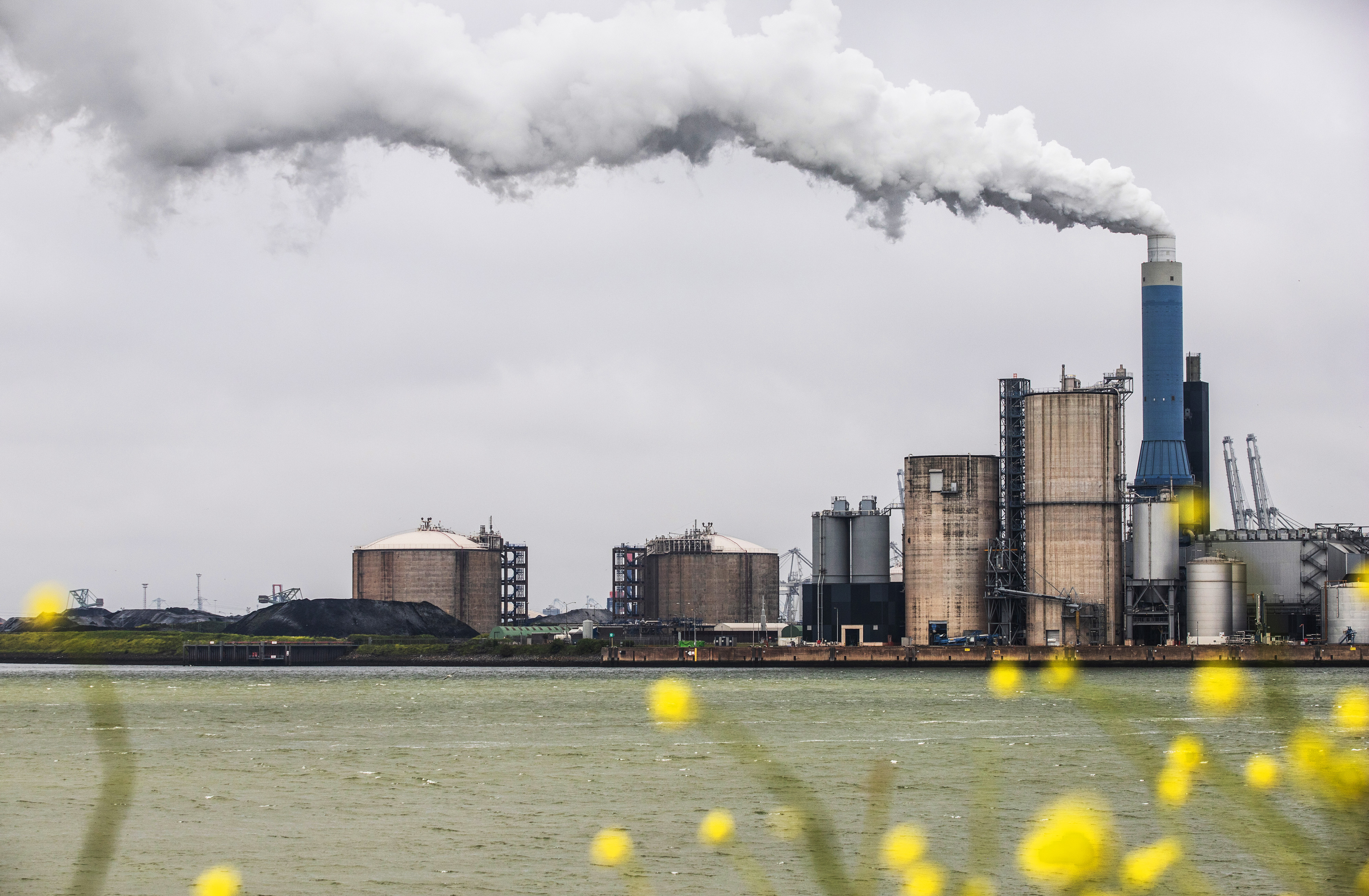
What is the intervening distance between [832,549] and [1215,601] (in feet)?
132

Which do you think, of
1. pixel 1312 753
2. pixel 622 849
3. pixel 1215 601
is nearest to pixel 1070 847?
pixel 1312 753

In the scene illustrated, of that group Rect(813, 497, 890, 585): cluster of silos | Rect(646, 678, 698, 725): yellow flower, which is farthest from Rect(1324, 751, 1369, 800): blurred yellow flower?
Rect(813, 497, 890, 585): cluster of silos

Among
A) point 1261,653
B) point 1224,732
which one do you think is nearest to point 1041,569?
point 1261,653

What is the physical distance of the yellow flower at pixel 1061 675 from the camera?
715cm

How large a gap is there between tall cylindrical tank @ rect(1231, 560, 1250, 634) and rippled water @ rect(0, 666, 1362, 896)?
152ft

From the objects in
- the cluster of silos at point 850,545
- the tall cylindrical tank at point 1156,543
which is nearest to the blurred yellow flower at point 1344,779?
the tall cylindrical tank at point 1156,543

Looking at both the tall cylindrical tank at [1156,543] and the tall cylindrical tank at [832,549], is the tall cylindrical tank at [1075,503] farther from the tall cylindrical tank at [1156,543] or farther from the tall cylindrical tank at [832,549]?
the tall cylindrical tank at [832,549]

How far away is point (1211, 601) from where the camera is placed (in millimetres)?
153875

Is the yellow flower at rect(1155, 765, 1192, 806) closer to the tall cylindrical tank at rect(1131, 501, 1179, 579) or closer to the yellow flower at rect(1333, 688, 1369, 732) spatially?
the yellow flower at rect(1333, 688, 1369, 732)

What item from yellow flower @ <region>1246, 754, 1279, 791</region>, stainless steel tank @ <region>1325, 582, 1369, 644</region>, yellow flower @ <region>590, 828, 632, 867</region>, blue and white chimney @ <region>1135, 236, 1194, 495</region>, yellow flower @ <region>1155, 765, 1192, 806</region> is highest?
blue and white chimney @ <region>1135, 236, 1194, 495</region>

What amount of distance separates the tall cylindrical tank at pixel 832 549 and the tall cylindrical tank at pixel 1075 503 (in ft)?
79.9

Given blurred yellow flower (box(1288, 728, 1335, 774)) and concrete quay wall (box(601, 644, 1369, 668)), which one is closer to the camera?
blurred yellow flower (box(1288, 728, 1335, 774))

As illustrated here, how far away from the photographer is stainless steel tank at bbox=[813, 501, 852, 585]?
178 meters

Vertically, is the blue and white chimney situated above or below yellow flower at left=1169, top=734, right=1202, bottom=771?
above
